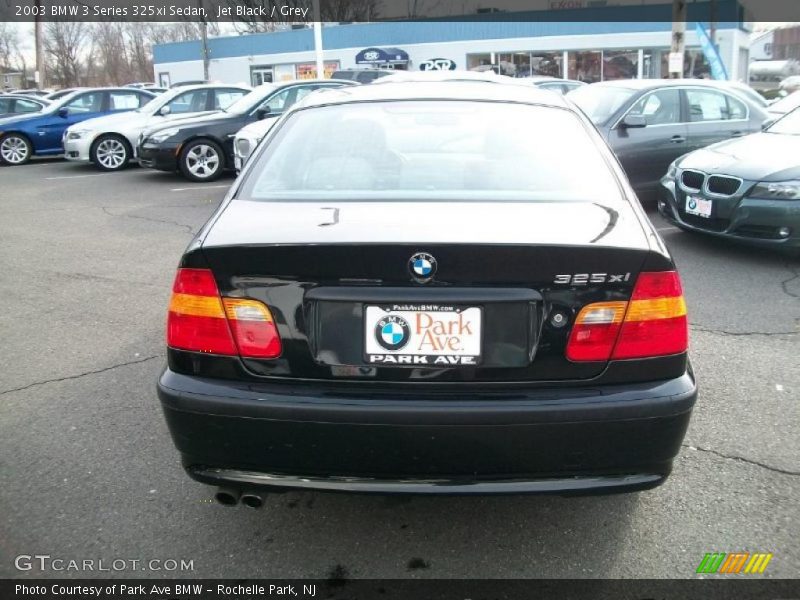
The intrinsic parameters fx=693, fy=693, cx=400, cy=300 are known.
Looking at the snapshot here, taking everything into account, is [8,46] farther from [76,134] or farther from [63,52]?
[76,134]

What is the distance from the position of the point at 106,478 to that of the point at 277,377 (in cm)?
125

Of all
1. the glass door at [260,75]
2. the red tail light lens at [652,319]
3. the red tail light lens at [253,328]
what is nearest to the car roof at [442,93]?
the red tail light lens at [652,319]

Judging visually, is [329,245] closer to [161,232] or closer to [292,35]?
[161,232]

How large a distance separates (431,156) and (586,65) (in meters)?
33.4

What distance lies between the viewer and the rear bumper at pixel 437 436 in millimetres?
2072

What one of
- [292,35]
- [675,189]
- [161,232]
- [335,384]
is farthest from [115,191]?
[292,35]

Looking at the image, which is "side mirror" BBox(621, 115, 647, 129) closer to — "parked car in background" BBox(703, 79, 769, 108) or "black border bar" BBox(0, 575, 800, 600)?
"parked car in background" BBox(703, 79, 769, 108)

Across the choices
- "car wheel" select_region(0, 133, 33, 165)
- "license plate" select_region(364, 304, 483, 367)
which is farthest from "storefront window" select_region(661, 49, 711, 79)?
"license plate" select_region(364, 304, 483, 367)

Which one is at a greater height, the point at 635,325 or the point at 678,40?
the point at 678,40

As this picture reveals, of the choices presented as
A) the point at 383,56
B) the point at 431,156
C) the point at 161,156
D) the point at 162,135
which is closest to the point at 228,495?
the point at 431,156

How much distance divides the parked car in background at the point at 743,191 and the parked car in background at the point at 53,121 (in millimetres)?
11887

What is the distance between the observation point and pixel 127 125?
42.6 ft

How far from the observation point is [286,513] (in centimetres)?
270

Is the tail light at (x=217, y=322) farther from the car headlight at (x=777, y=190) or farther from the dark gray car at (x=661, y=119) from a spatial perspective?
the dark gray car at (x=661, y=119)
